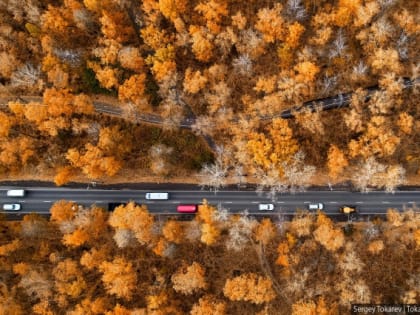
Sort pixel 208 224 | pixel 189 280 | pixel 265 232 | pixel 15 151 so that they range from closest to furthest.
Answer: pixel 189 280
pixel 208 224
pixel 265 232
pixel 15 151

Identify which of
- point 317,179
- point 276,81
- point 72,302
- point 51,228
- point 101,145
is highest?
point 276,81

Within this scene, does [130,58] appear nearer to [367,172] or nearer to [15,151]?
[15,151]

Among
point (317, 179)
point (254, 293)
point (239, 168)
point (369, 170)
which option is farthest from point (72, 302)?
point (369, 170)

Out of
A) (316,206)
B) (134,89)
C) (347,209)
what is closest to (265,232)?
(316,206)

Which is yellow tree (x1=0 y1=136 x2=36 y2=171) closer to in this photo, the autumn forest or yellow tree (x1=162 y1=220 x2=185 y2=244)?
the autumn forest

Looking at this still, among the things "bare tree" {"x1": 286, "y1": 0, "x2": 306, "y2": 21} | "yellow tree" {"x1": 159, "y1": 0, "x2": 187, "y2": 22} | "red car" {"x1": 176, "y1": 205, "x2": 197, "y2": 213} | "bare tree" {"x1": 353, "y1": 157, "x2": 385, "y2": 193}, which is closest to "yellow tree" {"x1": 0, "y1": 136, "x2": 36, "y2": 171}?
"red car" {"x1": 176, "y1": 205, "x2": 197, "y2": 213}

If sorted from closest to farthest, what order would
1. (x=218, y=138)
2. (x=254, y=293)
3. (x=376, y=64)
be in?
(x=254, y=293)
(x=376, y=64)
(x=218, y=138)

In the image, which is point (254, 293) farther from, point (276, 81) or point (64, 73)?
point (64, 73)

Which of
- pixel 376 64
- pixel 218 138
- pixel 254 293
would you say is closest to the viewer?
pixel 254 293
